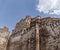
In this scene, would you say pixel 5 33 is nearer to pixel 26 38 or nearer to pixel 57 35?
pixel 26 38

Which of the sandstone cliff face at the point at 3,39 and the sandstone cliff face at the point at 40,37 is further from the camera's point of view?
the sandstone cliff face at the point at 3,39

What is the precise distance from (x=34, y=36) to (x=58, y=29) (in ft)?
9.56

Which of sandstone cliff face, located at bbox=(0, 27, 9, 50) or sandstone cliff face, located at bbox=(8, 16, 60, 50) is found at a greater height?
sandstone cliff face, located at bbox=(0, 27, 9, 50)

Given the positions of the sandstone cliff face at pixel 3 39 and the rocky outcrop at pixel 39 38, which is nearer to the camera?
the rocky outcrop at pixel 39 38

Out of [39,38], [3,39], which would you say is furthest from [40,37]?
[3,39]

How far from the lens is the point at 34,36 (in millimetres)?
17000

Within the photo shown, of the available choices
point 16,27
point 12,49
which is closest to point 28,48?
point 12,49

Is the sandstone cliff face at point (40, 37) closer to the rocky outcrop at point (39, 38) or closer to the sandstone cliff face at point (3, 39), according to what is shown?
the rocky outcrop at point (39, 38)

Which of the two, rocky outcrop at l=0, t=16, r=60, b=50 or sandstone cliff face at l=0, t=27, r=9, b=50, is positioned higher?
sandstone cliff face at l=0, t=27, r=9, b=50

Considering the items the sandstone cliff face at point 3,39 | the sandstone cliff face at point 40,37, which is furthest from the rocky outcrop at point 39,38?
the sandstone cliff face at point 3,39

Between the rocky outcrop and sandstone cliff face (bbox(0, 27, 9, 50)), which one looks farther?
sandstone cliff face (bbox(0, 27, 9, 50))

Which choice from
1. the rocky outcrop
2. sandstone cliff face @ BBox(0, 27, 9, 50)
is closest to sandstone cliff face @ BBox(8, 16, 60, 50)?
the rocky outcrop

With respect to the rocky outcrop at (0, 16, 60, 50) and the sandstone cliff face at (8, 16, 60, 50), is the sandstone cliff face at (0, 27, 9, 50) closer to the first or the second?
the rocky outcrop at (0, 16, 60, 50)

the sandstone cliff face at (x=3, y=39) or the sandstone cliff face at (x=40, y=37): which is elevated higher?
the sandstone cliff face at (x=3, y=39)
